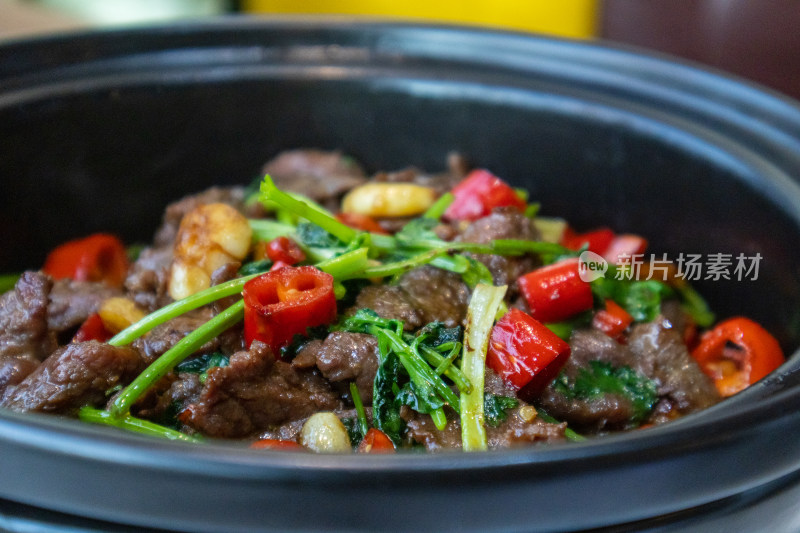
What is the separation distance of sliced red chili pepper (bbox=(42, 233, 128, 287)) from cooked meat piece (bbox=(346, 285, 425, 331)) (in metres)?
0.94

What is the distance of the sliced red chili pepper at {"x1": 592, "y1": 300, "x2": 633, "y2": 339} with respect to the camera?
1.86 meters

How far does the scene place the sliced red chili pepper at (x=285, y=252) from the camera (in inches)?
70.4

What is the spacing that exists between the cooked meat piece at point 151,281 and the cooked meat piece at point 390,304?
503mm

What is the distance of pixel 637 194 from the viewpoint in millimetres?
2312

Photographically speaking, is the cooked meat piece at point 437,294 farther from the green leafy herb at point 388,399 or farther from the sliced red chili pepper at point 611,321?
the sliced red chili pepper at point 611,321

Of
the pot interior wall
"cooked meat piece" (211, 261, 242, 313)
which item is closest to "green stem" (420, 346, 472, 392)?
"cooked meat piece" (211, 261, 242, 313)

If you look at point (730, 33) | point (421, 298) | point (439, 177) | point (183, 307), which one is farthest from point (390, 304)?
point (730, 33)

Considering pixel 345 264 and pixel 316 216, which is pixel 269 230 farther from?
pixel 345 264

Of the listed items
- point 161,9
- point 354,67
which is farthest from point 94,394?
point 161,9

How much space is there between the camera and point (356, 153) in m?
2.65

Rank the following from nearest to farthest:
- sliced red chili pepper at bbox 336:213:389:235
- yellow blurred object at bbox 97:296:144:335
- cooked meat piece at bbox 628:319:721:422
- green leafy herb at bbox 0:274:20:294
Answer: cooked meat piece at bbox 628:319:721:422, yellow blurred object at bbox 97:296:144:335, sliced red chili pepper at bbox 336:213:389:235, green leafy herb at bbox 0:274:20:294

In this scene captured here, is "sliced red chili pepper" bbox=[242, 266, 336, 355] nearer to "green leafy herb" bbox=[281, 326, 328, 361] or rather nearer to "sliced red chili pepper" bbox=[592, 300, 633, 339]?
"green leafy herb" bbox=[281, 326, 328, 361]

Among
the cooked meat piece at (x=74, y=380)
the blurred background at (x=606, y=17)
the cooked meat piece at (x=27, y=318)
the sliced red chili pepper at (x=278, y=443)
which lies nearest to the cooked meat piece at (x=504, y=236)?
the sliced red chili pepper at (x=278, y=443)

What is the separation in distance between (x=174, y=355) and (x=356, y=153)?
4.23 feet
